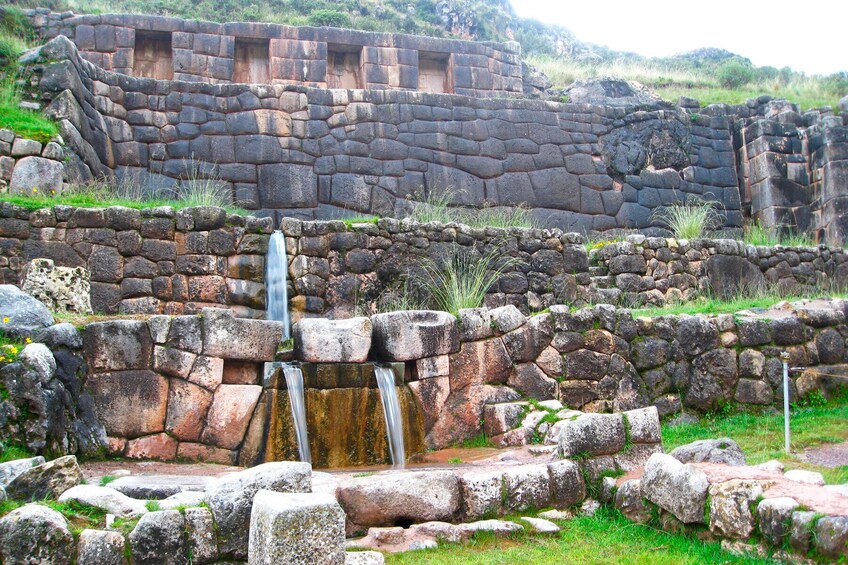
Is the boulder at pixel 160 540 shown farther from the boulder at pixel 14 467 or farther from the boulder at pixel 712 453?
the boulder at pixel 712 453

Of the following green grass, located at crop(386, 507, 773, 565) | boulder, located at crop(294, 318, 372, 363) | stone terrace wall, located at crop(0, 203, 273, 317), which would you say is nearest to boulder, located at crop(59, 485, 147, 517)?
green grass, located at crop(386, 507, 773, 565)

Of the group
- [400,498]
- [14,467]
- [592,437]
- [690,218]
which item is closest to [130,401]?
[14,467]

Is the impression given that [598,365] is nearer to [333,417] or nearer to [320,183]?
[333,417]

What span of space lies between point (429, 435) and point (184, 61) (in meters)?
11.8

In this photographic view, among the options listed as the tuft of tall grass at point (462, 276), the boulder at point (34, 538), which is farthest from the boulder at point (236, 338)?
the tuft of tall grass at point (462, 276)

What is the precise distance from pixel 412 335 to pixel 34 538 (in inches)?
174

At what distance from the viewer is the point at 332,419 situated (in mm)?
7793

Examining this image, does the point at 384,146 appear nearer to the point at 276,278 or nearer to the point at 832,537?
the point at 276,278

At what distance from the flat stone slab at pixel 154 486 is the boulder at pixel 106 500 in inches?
16.7

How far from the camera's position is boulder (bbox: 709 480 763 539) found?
212 inches

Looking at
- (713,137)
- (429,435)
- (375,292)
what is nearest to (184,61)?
(375,292)

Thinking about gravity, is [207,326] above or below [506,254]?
below

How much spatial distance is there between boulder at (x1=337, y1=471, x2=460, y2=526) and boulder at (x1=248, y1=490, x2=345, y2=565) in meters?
1.45

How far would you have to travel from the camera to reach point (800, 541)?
4973 millimetres
